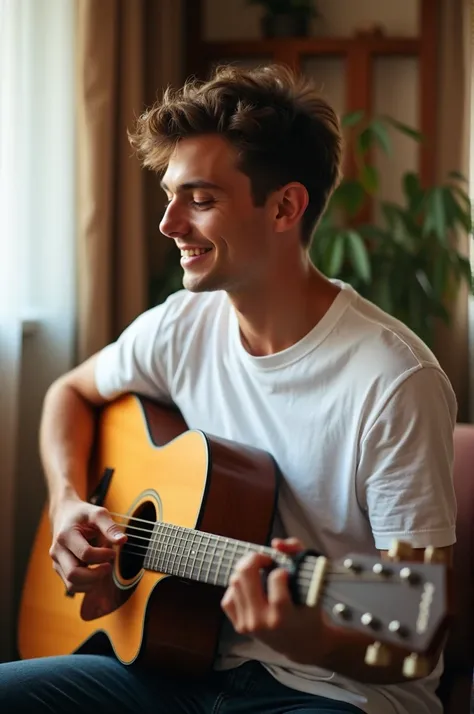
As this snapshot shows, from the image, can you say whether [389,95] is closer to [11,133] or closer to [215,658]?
[11,133]

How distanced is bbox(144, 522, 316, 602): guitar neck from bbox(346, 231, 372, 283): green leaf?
1.13 metres

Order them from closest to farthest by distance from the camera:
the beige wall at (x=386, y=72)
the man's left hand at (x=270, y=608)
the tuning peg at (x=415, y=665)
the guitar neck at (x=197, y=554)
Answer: the tuning peg at (x=415, y=665) < the man's left hand at (x=270, y=608) < the guitar neck at (x=197, y=554) < the beige wall at (x=386, y=72)

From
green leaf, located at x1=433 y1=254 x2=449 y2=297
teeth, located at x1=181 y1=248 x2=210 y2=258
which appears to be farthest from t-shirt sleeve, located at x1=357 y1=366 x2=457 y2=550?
green leaf, located at x1=433 y1=254 x2=449 y2=297

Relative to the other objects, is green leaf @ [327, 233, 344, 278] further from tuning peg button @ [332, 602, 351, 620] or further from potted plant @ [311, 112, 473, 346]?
tuning peg button @ [332, 602, 351, 620]

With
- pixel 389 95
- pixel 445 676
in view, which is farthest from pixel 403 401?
pixel 389 95

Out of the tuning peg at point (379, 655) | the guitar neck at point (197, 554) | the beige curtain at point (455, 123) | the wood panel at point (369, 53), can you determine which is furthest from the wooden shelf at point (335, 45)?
the tuning peg at point (379, 655)

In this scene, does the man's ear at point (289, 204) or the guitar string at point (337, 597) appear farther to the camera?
the man's ear at point (289, 204)

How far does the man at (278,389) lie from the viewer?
1.26 m

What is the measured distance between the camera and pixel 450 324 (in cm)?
250

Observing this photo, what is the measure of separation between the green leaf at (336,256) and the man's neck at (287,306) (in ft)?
2.74

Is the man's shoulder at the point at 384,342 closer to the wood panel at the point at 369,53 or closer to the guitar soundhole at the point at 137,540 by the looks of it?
the guitar soundhole at the point at 137,540

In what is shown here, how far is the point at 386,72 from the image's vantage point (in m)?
2.86

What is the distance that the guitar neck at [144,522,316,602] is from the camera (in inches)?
45.1

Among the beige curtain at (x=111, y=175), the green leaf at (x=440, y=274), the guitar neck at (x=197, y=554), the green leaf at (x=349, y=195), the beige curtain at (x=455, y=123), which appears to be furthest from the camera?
the beige curtain at (x=455, y=123)
